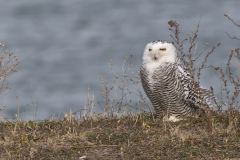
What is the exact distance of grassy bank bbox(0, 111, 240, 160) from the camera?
293 inches

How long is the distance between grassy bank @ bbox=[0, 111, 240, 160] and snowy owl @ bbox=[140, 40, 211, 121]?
0.63 feet

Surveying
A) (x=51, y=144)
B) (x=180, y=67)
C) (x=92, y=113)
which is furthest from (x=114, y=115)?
(x=51, y=144)

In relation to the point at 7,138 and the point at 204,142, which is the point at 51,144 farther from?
the point at 204,142

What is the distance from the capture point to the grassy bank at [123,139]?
7.44 meters

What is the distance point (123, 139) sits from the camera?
7.83m

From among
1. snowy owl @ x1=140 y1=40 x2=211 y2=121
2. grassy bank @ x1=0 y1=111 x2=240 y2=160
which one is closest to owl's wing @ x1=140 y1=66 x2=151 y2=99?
snowy owl @ x1=140 y1=40 x2=211 y2=121

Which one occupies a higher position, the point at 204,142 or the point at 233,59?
the point at 233,59

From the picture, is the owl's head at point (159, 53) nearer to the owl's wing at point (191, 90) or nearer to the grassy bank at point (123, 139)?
the owl's wing at point (191, 90)

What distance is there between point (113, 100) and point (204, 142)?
1897mm

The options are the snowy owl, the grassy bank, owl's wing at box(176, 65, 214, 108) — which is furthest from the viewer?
owl's wing at box(176, 65, 214, 108)

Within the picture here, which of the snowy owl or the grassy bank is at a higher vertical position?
the snowy owl

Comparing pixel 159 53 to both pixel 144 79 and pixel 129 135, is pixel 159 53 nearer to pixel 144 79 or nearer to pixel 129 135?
pixel 144 79

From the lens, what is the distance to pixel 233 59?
8.66m

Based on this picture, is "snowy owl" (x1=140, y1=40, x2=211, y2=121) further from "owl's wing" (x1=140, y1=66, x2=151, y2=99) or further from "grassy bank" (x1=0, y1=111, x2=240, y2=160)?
"grassy bank" (x1=0, y1=111, x2=240, y2=160)
